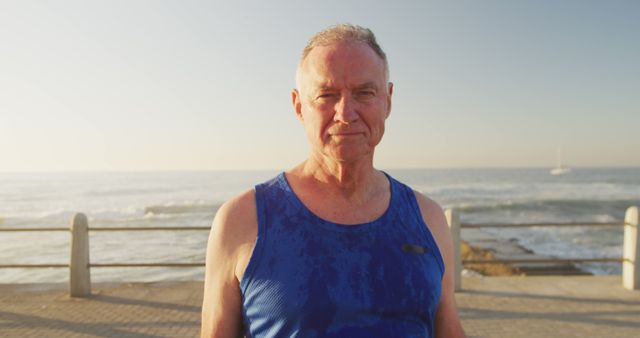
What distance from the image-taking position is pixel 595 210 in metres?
37.4

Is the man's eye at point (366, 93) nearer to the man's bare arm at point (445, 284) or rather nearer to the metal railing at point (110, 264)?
the man's bare arm at point (445, 284)

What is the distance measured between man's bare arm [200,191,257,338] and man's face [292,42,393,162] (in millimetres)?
349

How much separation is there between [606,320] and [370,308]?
18.5 ft

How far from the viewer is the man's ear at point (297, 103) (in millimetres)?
1584

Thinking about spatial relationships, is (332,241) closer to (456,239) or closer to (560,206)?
(456,239)

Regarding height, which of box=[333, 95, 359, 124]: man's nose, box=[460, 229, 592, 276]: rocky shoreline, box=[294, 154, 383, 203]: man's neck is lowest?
box=[460, 229, 592, 276]: rocky shoreline

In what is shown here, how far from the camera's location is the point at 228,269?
1.42 metres

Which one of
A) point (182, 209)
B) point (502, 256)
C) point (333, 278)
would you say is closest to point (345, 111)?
point (333, 278)

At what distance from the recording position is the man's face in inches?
55.3

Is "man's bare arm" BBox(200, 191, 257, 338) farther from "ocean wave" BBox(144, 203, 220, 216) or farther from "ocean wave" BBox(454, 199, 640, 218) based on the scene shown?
"ocean wave" BBox(454, 199, 640, 218)

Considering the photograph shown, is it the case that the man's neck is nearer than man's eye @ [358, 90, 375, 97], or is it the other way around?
man's eye @ [358, 90, 375, 97]

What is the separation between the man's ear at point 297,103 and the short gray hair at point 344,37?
13 centimetres

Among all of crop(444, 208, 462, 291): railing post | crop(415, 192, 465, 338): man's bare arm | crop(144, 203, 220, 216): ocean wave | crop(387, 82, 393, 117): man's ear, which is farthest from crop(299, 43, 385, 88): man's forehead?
crop(144, 203, 220, 216): ocean wave

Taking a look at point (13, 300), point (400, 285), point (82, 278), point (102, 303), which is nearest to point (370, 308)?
point (400, 285)
